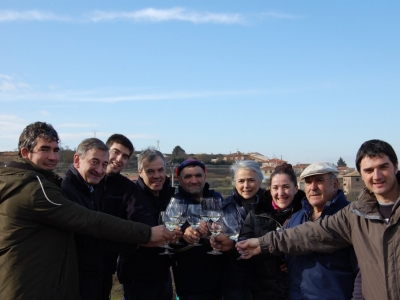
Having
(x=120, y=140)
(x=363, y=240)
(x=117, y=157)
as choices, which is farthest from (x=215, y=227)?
(x=120, y=140)

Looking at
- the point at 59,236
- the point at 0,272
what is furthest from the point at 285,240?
the point at 0,272

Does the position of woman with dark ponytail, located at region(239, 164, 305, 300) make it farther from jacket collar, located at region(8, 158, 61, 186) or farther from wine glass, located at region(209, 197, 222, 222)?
jacket collar, located at region(8, 158, 61, 186)

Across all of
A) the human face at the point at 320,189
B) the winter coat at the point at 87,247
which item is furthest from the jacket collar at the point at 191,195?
the human face at the point at 320,189

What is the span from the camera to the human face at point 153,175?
4.75 metres

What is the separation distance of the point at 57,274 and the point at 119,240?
0.58 metres

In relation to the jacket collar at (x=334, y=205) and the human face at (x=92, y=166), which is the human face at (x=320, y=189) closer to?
the jacket collar at (x=334, y=205)

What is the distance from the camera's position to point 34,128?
3.62 metres

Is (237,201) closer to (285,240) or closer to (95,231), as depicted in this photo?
(285,240)

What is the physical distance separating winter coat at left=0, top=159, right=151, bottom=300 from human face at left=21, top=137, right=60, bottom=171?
101mm

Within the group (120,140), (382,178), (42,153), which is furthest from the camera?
(120,140)

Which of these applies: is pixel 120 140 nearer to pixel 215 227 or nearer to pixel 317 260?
pixel 215 227

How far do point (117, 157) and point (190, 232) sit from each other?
175 cm

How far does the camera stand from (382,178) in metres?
3.18

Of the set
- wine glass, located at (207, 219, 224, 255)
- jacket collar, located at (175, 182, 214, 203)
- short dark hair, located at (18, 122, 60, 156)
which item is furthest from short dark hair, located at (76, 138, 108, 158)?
wine glass, located at (207, 219, 224, 255)
